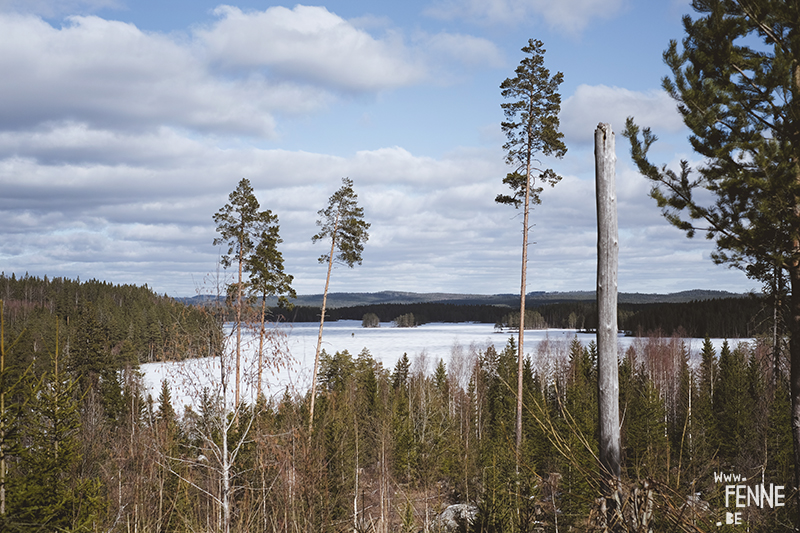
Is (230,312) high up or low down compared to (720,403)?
up

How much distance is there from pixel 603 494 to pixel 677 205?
5.95 meters

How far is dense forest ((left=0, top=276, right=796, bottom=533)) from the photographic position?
6900 mm

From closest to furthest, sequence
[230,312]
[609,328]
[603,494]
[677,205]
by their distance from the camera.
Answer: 1. [603,494]
2. [609,328]
3. [677,205]
4. [230,312]

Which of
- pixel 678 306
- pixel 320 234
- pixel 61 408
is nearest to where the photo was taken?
pixel 61 408

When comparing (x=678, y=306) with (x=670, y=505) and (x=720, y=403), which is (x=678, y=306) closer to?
(x=720, y=403)

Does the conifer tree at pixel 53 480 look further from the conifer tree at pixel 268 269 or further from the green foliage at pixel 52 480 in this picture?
the conifer tree at pixel 268 269

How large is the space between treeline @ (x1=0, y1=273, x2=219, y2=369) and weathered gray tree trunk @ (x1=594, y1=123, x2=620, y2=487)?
29.0 ft

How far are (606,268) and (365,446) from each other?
32670 mm

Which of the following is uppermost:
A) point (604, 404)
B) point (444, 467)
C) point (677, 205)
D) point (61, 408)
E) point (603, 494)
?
point (677, 205)

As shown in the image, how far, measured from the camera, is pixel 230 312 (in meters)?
12.4

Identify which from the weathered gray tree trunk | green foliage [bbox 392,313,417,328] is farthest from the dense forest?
green foliage [bbox 392,313,417,328]

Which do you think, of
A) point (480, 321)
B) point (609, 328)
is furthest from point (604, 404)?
point (480, 321)

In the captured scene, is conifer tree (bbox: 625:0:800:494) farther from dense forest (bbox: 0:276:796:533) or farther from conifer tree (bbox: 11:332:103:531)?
conifer tree (bbox: 11:332:103:531)

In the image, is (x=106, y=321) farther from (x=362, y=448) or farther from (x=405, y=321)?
(x=405, y=321)
